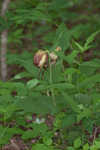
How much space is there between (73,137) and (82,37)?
2.33m

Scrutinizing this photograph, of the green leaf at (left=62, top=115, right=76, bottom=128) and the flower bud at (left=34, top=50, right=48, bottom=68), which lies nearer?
the flower bud at (left=34, top=50, right=48, bottom=68)

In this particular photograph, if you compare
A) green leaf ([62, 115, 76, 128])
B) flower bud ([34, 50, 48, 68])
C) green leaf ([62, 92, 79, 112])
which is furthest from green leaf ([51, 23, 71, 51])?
green leaf ([62, 115, 76, 128])

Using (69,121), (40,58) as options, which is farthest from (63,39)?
(69,121)

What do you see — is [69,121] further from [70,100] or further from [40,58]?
[40,58]

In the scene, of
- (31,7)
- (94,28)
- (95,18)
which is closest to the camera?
(31,7)

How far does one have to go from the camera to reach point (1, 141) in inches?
63.1

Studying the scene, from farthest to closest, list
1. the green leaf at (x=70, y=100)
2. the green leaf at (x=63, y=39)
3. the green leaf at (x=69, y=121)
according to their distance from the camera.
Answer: the green leaf at (x=69, y=121)
the green leaf at (x=63, y=39)
the green leaf at (x=70, y=100)

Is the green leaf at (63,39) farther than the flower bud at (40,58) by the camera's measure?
Yes

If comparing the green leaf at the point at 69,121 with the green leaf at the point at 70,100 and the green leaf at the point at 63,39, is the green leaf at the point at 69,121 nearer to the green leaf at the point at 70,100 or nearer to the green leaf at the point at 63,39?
the green leaf at the point at 70,100

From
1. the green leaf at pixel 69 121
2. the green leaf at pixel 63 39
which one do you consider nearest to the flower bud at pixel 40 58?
the green leaf at pixel 63 39

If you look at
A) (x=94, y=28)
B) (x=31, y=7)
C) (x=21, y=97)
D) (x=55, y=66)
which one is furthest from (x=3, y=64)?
(x=55, y=66)

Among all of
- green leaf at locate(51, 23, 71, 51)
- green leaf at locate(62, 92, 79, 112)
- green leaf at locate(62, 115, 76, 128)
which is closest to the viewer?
green leaf at locate(62, 92, 79, 112)

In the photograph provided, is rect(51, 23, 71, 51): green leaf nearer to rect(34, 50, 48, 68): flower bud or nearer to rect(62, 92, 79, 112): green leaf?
rect(34, 50, 48, 68): flower bud

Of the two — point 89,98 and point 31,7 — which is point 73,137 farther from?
point 31,7
